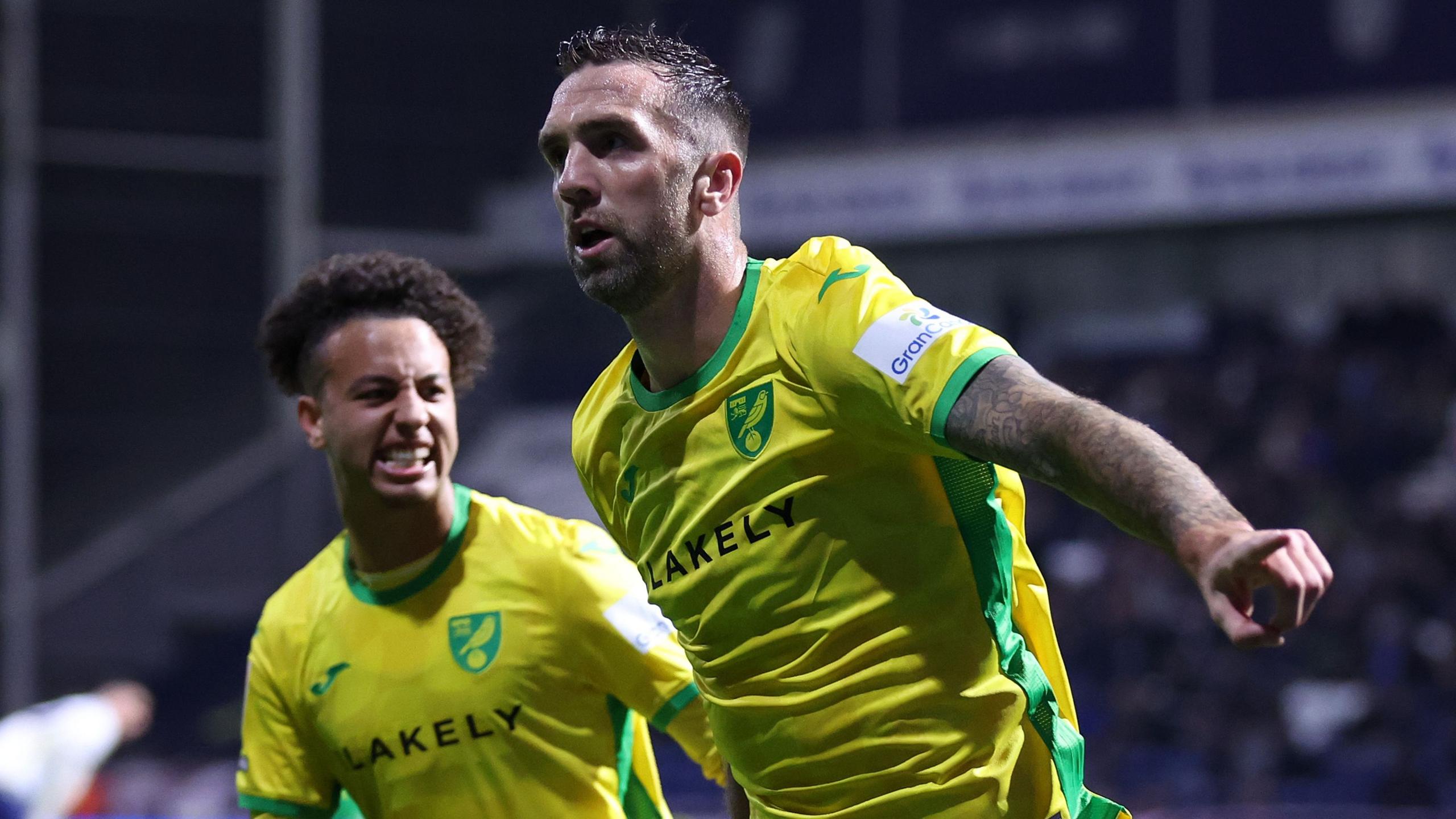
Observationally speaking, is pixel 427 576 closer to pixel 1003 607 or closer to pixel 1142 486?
pixel 1003 607

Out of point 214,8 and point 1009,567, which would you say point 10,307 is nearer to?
point 214,8

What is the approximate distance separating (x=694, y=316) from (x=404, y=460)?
3.58ft

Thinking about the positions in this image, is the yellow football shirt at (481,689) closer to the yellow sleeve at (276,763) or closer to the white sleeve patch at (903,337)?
the yellow sleeve at (276,763)

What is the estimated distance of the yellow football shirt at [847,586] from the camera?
2479 mm

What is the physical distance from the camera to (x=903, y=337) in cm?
229

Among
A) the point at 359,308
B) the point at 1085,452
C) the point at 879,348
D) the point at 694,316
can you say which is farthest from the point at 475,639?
the point at 1085,452

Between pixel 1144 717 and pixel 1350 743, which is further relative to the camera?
pixel 1144 717

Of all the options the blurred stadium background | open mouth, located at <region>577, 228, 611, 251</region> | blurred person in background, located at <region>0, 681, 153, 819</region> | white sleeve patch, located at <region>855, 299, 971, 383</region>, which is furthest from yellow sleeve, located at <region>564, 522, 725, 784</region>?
the blurred stadium background

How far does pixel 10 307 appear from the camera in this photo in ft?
48.3

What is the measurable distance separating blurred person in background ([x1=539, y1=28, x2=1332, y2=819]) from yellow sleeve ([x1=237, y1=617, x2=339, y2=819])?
1211mm

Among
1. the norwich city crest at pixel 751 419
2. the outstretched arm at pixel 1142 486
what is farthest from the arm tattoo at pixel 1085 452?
the norwich city crest at pixel 751 419

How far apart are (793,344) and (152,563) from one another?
14.5 m

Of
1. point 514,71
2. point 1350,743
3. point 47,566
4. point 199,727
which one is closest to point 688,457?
point 1350,743

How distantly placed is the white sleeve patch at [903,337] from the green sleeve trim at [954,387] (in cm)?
6
